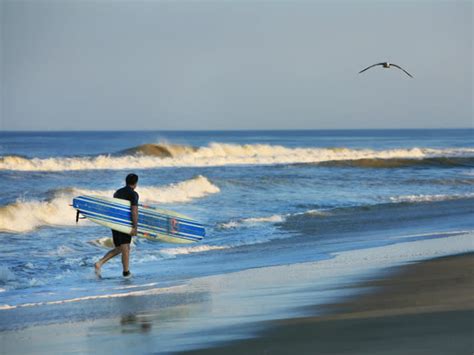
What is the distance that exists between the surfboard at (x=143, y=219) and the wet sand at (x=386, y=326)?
3445 millimetres

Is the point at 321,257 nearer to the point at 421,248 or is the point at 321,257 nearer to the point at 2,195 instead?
the point at 421,248

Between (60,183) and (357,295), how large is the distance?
70.9ft

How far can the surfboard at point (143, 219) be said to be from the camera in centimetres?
1075

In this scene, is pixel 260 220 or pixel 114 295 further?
pixel 260 220

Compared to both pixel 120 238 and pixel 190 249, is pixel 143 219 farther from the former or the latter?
pixel 120 238

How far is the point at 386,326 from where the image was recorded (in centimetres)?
652

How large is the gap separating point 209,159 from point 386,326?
4064 cm

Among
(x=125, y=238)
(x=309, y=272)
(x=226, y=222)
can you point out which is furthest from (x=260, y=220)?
(x=309, y=272)

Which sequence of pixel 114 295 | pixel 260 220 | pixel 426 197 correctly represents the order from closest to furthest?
pixel 114 295 → pixel 260 220 → pixel 426 197

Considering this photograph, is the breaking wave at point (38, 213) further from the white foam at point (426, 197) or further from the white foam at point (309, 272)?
the white foam at point (309, 272)

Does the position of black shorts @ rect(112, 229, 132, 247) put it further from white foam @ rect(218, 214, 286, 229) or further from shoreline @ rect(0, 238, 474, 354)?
white foam @ rect(218, 214, 286, 229)

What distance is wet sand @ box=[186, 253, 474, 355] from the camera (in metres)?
5.94

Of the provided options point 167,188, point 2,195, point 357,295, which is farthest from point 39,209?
point 357,295

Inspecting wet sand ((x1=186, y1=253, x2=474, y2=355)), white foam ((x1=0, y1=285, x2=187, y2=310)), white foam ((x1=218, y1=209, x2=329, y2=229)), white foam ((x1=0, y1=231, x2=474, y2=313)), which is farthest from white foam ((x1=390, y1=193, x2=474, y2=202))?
white foam ((x1=0, y1=285, x2=187, y2=310))
